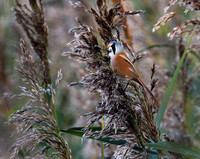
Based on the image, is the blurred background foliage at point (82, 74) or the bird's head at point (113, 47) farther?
the blurred background foliage at point (82, 74)

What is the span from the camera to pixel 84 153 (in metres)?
2.59

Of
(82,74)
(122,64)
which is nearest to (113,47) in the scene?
(122,64)

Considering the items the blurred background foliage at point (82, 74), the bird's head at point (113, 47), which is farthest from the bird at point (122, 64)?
the blurred background foliage at point (82, 74)

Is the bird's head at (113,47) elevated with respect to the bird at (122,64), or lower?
elevated

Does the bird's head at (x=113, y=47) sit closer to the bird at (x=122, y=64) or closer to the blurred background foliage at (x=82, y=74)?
the bird at (x=122, y=64)

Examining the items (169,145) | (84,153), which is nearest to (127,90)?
(169,145)

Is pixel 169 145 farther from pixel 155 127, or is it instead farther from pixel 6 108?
pixel 6 108

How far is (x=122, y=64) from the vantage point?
1636 mm

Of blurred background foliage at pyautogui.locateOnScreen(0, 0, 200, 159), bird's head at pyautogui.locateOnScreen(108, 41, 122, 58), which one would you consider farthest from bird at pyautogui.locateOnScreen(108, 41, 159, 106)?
blurred background foliage at pyautogui.locateOnScreen(0, 0, 200, 159)

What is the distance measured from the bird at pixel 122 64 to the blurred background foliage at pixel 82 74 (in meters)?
0.24

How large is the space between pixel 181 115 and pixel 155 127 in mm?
823

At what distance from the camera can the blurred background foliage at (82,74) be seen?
183 cm

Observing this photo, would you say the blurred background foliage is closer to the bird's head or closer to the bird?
the bird

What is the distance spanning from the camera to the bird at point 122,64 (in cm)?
146
